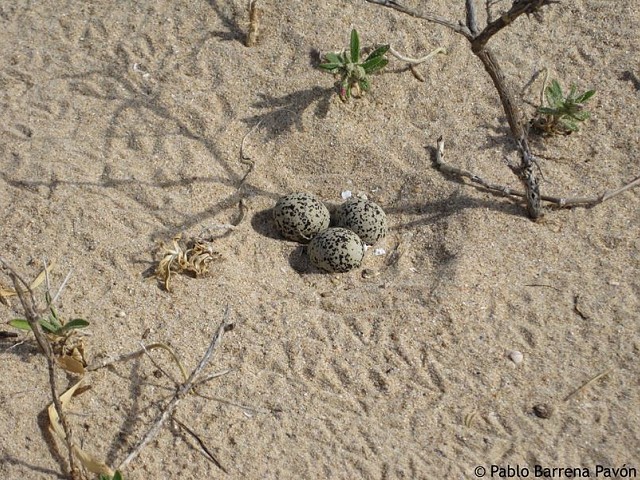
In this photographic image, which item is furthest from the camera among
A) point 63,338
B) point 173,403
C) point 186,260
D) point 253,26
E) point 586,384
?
point 253,26

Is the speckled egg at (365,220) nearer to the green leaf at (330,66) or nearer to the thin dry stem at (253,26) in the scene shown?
the green leaf at (330,66)

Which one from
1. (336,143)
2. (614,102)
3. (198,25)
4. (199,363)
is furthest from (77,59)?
(614,102)

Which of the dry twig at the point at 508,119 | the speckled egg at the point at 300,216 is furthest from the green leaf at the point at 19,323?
the dry twig at the point at 508,119

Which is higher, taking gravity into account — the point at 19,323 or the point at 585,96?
the point at 585,96

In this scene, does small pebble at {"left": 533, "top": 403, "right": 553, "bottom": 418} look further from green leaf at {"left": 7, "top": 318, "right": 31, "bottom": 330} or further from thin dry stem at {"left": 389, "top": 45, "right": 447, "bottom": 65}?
thin dry stem at {"left": 389, "top": 45, "right": 447, "bottom": 65}

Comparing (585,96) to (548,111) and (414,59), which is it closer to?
(548,111)

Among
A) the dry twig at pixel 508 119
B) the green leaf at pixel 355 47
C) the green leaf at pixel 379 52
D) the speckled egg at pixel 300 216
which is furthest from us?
the green leaf at pixel 379 52

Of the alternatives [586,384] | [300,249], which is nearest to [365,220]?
[300,249]
